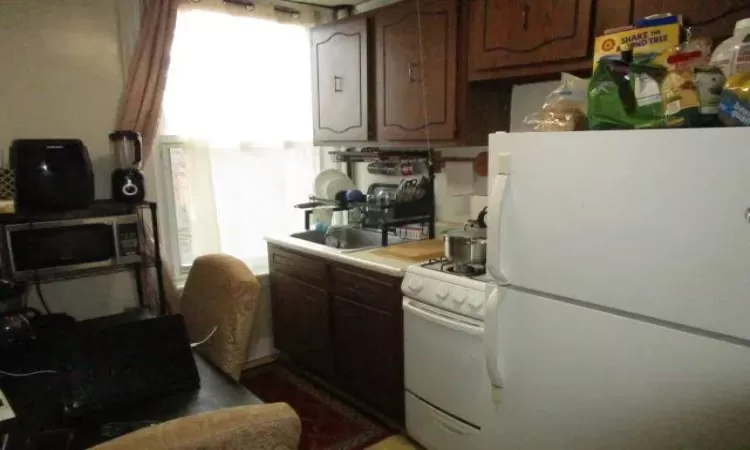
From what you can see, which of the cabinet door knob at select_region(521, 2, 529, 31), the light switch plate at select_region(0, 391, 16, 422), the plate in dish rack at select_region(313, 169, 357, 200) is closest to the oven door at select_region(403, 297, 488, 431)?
the cabinet door knob at select_region(521, 2, 529, 31)

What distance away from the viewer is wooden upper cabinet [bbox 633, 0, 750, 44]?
1422 mm

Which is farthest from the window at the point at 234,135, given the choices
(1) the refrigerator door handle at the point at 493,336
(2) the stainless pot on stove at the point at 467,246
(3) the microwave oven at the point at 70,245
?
(1) the refrigerator door handle at the point at 493,336

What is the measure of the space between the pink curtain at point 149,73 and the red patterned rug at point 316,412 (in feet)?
3.02

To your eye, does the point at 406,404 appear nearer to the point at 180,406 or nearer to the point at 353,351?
the point at 353,351

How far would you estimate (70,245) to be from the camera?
203 centimetres

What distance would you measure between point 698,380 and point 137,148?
2354 millimetres

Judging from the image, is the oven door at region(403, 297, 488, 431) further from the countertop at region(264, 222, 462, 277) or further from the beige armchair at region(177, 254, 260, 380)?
the beige armchair at region(177, 254, 260, 380)

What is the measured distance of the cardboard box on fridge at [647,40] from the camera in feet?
4.63

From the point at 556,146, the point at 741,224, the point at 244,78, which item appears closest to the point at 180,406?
the point at 556,146

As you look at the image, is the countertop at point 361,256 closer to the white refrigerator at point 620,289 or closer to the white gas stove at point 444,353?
the white gas stove at point 444,353

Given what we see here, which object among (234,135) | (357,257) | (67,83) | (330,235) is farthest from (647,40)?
(67,83)

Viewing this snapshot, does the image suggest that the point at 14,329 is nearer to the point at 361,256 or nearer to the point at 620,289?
the point at 361,256

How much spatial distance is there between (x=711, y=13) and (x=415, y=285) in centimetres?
134

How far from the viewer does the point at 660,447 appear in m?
1.31
